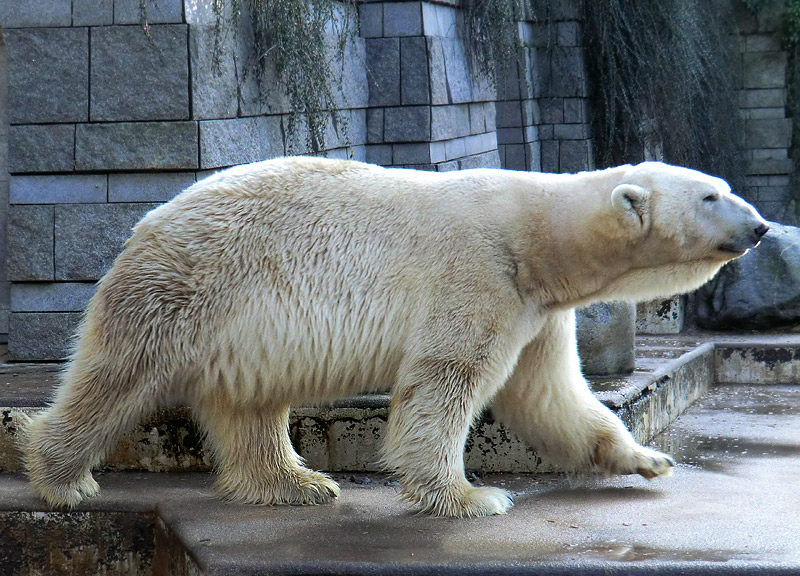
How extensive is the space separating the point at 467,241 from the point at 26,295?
2.39 meters

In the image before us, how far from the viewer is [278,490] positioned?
3568 mm

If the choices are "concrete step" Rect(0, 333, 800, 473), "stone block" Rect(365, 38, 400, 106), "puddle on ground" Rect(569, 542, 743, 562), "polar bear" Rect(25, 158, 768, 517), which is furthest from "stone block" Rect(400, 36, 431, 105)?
"puddle on ground" Rect(569, 542, 743, 562)

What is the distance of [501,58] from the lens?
7.09m

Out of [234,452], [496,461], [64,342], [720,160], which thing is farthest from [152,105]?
[720,160]

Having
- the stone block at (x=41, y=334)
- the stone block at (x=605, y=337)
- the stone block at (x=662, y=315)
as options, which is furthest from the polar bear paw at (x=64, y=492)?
the stone block at (x=662, y=315)

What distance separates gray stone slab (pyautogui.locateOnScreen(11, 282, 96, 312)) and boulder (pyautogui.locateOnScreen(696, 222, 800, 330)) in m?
4.24

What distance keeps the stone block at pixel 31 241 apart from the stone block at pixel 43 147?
190mm

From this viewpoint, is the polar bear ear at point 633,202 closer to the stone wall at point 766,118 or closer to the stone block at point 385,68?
the stone block at point 385,68

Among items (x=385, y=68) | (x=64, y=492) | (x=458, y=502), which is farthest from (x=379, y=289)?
(x=385, y=68)

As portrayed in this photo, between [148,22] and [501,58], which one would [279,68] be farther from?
[501,58]

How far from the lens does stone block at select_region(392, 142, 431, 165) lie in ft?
20.3

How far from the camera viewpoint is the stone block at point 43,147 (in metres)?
4.68

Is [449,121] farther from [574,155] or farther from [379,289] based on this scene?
[379,289]

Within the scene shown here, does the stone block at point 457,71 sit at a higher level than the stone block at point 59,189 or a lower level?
higher
